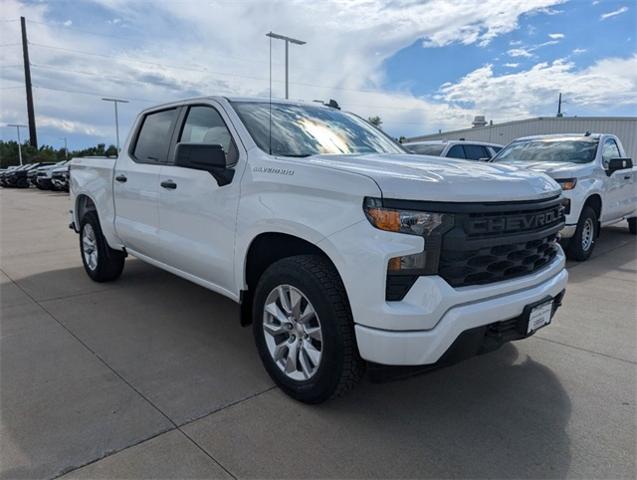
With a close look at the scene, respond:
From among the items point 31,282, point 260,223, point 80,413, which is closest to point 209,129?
point 260,223

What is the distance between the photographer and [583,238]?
6.80m

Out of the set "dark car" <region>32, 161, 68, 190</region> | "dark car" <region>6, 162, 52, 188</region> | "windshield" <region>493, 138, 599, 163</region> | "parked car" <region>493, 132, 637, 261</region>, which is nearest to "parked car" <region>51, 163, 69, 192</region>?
"dark car" <region>32, 161, 68, 190</region>

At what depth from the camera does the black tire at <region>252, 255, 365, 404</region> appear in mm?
2566

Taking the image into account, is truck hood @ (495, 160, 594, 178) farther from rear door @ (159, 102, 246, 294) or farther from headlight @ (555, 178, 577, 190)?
rear door @ (159, 102, 246, 294)

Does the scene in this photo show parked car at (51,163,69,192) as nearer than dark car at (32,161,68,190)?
Yes

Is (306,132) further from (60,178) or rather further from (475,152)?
(60,178)

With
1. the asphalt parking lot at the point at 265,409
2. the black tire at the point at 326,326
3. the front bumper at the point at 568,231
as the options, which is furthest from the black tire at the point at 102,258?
the front bumper at the point at 568,231

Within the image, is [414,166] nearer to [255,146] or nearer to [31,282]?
[255,146]

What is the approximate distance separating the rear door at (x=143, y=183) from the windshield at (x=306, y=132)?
1.07 m

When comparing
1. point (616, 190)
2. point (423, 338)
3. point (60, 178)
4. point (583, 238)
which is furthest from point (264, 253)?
point (60, 178)

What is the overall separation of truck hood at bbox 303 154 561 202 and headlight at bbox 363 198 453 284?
3.1 inches

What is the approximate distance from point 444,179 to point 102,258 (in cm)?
426

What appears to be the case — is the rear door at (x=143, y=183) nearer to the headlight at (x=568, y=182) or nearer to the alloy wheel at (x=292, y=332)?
the alloy wheel at (x=292, y=332)

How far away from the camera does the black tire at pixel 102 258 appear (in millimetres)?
5410
